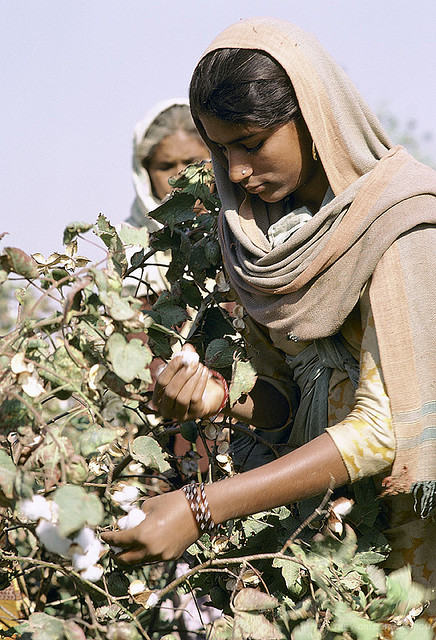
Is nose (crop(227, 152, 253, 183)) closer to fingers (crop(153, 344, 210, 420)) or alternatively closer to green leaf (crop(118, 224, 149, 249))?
green leaf (crop(118, 224, 149, 249))

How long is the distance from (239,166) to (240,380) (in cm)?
45

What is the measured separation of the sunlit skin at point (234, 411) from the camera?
4.63 feet

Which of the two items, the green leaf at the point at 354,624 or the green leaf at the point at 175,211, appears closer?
the green leaf at the point at 354,624

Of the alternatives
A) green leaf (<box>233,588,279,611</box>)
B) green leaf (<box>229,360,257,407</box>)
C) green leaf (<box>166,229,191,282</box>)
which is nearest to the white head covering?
green leaf (<box>166,229,191,282</box>)

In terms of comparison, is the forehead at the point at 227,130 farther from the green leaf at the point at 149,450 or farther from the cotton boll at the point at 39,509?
the cotton boll at the point at 39,509

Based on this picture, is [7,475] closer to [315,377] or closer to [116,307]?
[116,307]

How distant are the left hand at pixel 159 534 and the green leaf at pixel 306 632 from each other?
0.23 metres

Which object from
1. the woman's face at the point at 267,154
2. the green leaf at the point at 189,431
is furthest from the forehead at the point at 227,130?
the green leaf at the point at 189,431

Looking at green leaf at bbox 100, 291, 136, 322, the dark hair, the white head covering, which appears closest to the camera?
green leaf at bbox 100, 291, 136, 322

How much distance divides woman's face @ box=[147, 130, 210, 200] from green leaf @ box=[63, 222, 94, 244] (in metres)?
2.79

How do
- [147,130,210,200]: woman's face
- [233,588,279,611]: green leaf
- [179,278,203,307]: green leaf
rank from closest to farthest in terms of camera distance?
[233,588,279,611]: green leaf < [179,278,203,307]: green leaf < [147,130,210,200]: woman's face

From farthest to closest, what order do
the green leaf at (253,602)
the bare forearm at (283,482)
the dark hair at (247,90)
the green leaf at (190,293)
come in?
1. the green leaf at (190,293)
2. the dark hair at (247,90)
3. the bare forearm at (283,482)
4. the green leaf at (253,602)

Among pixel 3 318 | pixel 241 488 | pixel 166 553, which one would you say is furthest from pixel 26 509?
pixel 3 318

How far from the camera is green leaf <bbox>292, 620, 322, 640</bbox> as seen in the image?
1346mm
